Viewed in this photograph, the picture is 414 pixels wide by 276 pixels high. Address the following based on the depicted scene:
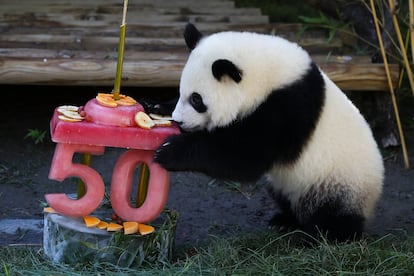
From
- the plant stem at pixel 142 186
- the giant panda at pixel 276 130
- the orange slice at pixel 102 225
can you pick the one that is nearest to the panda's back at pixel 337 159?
the giant panda at pixel 276 130

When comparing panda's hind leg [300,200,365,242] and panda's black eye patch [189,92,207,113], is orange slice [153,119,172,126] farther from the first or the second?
panda's hind leg [300,200,365,242]

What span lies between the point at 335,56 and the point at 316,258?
9.69 ft

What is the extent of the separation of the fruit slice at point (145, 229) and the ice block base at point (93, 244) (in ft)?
0.07

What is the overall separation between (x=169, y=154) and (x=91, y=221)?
495mm

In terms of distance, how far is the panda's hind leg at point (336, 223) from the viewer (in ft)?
13.1

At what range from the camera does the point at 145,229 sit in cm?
369

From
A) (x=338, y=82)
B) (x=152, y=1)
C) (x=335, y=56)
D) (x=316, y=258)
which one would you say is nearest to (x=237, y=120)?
(x=316, y=258)

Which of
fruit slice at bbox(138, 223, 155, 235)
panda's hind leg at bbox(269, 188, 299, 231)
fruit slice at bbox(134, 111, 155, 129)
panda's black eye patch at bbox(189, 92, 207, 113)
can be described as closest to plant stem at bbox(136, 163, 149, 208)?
fruit slice at bbox(138, 223, 155, 235)

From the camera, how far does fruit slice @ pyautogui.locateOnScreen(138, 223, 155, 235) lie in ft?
12.0

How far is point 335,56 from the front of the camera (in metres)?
6.25

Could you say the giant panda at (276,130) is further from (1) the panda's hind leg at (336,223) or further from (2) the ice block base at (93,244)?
(2) the ice block base at (93,244)

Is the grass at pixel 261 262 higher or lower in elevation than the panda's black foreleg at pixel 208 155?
lower

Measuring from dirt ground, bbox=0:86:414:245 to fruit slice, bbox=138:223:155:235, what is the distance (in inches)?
27.7

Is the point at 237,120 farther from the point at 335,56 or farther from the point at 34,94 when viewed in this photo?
the point at 34,94
